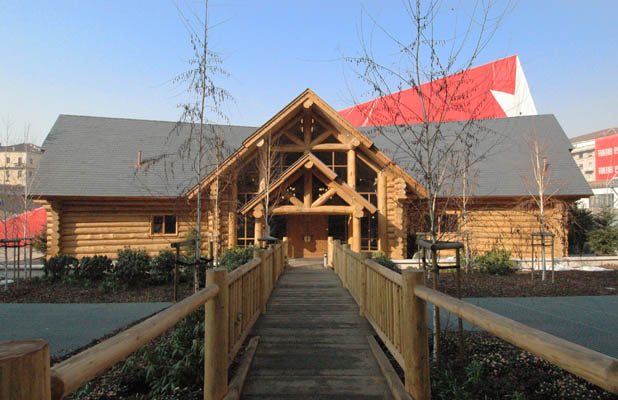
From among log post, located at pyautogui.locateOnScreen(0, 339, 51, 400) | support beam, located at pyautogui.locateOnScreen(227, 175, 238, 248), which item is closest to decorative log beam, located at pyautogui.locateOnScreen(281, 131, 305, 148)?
support beam, located at pyautogui.locateOnScreen(227, 175, 238, 248)

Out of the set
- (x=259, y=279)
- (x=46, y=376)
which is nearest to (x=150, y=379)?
(x=259, y=279)

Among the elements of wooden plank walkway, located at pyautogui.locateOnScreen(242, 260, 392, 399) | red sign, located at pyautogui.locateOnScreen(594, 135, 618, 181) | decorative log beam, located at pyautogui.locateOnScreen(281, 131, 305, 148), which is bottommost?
wooden plank walkway, located at pyautogui.locateOnScreen(242, 260, 392, 399)

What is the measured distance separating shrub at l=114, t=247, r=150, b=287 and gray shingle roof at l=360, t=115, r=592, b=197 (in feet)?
35.0

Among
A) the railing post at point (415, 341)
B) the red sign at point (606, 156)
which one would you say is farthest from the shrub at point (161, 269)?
the red sign at point (606, 156)

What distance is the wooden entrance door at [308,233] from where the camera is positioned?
18.6 m

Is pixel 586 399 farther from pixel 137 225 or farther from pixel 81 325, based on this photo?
pixel 137 225

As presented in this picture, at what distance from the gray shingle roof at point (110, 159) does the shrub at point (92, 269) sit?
175 inches

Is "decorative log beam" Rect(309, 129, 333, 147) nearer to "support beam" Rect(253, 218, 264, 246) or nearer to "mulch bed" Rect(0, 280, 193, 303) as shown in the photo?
"support beam" Rect(253, 218, 264, 246)

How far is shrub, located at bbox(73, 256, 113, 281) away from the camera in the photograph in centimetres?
1167

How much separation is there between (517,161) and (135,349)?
21799 millimetres

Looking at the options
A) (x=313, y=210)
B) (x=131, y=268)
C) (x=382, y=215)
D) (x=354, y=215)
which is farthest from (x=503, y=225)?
(x=131, y=268)

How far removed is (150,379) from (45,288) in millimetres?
9595

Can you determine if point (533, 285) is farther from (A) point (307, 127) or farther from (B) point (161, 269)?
(B) point (161, 269)

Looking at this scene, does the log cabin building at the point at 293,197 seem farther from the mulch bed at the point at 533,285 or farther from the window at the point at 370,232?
the mulch bed at the point at 533,285
